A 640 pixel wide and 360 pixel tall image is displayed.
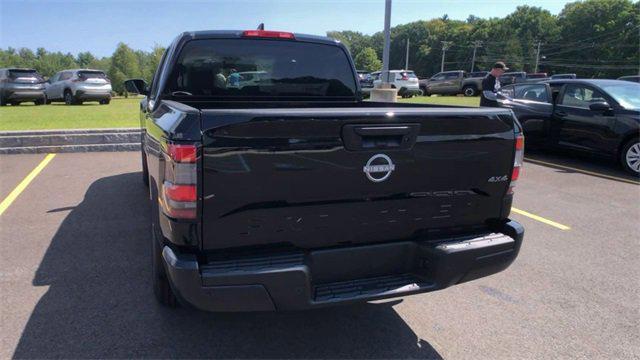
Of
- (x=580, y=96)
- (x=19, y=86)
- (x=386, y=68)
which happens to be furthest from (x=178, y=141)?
(x=19, y=86)

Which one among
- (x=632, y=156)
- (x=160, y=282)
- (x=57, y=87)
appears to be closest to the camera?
(x=160, y=282)

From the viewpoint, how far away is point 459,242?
280 cm

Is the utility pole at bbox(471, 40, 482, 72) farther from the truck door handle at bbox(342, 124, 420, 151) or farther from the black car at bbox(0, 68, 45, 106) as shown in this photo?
the truck door handle at bbox(342, 124, 420, 151)

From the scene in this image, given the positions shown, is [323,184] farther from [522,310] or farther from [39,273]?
[39,273]

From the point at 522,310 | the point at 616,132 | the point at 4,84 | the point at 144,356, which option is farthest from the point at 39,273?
the point at 4,84

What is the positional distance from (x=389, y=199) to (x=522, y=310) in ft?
5.38

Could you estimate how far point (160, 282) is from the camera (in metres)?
3.27

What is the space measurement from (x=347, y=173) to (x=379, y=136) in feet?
0.87

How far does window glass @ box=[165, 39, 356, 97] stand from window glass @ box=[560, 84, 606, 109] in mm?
6213

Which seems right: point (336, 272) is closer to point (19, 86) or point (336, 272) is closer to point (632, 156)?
point (632, 156)

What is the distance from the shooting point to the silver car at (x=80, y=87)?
20.3 metres

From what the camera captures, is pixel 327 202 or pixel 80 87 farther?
pixel 80 87

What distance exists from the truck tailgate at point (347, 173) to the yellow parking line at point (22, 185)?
471cm

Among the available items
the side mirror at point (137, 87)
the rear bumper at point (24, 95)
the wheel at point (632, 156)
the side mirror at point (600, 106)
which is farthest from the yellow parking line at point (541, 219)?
the rear bumper at point (24, 95)
